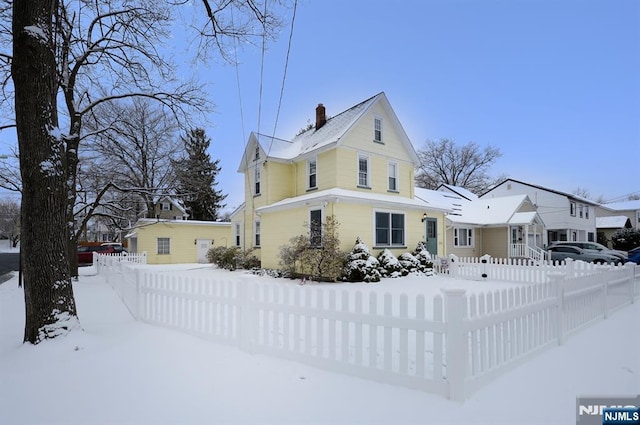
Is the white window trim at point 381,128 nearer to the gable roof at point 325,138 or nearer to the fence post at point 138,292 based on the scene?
the gable roof at point 325,138

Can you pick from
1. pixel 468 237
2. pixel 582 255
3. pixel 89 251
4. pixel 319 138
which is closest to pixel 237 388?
pixel 319 138

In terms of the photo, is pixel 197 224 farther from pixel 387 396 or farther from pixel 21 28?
pixel 387 396

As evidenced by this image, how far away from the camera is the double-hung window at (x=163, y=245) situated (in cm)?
2489

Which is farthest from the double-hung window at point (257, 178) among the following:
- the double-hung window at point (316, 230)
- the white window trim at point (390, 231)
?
the white window trim at point (390, 231)

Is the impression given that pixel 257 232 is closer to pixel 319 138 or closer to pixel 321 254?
pixel 319 138

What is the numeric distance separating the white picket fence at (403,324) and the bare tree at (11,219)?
6793 cm

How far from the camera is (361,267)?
12398 mm

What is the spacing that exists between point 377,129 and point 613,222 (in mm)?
38880

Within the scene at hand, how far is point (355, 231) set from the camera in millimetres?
13781

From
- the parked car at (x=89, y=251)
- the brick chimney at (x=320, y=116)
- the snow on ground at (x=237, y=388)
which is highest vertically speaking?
the brick chimney at (x=320, y=116)

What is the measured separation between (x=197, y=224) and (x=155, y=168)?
6401 millimetres

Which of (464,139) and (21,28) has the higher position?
(464,139)

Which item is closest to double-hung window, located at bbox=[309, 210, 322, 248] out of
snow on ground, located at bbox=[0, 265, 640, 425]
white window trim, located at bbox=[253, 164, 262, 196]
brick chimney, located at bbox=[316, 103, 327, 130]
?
white window trim, located at bbox=[253, 164, 262, 196]

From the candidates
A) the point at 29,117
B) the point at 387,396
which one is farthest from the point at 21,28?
the point at 387,396
